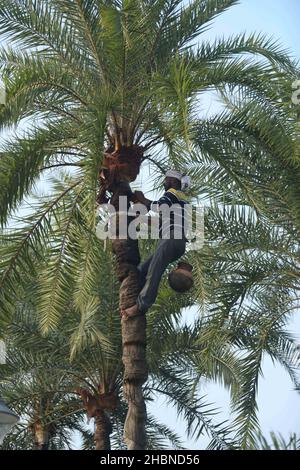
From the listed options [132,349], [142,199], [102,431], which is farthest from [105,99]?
[102,431]

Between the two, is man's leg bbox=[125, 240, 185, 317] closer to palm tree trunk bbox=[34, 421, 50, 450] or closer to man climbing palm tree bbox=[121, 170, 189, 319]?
man climbing palm tree bbox=[121, 170, 189, 319]

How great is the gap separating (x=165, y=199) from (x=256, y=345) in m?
3.72

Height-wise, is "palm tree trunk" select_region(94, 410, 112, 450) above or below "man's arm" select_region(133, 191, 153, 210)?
below

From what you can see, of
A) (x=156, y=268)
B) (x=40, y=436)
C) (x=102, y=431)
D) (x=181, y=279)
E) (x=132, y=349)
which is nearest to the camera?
(x=181, y=279)

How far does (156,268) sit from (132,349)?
3.14 ft

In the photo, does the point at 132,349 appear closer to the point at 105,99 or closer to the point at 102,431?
the point at 105,99

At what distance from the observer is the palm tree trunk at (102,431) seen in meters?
18.4

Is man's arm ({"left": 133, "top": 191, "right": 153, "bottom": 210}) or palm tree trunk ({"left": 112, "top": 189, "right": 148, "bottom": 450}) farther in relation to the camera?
man's arm ({"left": 133, "top": 191, "right": 153, "bottom": 210})

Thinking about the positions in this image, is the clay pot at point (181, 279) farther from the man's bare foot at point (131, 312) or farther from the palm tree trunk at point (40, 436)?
the palm tree trunk at point (40, 436)

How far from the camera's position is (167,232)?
12.3 metres

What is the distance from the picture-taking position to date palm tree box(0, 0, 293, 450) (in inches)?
500

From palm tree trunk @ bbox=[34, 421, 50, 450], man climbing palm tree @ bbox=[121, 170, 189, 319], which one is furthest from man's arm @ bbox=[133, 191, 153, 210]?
palm tree trunk @ bbox=[34, 421, 50, 450]

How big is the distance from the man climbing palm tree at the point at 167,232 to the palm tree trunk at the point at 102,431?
20.4ft
